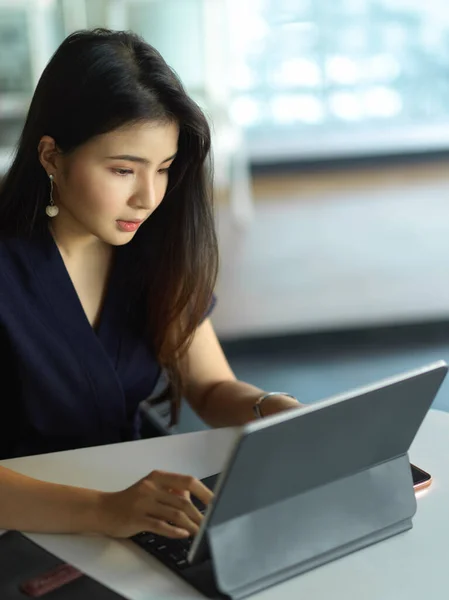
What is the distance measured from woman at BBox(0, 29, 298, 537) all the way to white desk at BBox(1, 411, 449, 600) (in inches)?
2.3

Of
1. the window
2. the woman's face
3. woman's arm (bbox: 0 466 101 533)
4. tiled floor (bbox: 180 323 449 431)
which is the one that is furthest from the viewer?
the window

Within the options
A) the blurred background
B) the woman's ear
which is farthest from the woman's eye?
the blurred background

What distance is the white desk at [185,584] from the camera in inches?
41.1

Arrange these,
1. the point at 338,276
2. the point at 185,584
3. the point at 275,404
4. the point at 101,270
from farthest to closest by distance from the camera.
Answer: the point at 338,276, the point at 101,270, the point at 275,404, the point at 185,584

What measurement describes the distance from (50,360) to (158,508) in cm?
48

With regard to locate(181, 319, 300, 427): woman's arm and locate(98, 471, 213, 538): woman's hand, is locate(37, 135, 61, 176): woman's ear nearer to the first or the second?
locate(181, 319, 300, 427): woman's arm

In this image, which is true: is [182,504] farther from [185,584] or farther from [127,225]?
[127,225]

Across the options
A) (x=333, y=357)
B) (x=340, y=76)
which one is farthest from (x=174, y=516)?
(x=340, y=76)

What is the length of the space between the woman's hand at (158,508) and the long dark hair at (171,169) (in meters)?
0.53

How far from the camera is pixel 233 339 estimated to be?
13.4ft

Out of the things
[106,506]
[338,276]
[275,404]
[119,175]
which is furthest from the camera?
[338,276]

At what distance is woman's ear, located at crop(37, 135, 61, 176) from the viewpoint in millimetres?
1441

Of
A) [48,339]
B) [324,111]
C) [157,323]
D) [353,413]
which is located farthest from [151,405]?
[324,111]

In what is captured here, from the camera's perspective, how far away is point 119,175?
1.39 m
